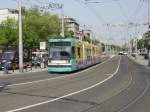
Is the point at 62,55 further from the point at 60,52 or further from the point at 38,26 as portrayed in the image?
the point at 38,26

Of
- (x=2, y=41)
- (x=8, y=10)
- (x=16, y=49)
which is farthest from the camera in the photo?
(x=8, y=10)

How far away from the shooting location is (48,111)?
1287 cm

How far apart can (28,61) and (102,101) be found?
3929 centimetres

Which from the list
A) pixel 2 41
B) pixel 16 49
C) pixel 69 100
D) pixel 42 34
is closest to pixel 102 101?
pixel 69 100

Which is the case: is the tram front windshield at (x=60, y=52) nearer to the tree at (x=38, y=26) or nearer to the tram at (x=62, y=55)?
the tram at (x=62, y=55)

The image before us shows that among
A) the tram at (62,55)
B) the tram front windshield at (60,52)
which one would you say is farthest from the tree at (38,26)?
the tram front windshield at (60,52)

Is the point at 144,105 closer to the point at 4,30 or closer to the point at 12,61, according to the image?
the point at 12,61

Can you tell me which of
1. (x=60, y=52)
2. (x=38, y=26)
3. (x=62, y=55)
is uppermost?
(x=38, y=26)

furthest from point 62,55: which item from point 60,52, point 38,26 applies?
point 38,26

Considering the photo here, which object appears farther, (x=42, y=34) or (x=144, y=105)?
(x=42, y=34)

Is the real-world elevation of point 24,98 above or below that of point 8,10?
below

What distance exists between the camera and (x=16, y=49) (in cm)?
5225

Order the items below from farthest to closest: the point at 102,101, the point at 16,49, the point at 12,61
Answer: the point at 16,49, the point at 12,61, the point at 102,101

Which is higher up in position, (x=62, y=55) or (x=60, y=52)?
(x=60, y=52)
